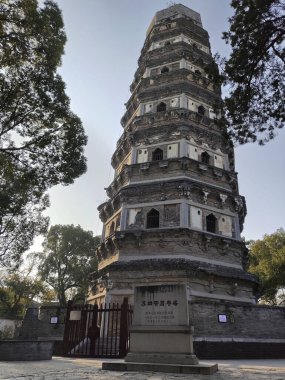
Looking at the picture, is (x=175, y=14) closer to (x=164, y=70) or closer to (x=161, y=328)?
(x=164, y=70)

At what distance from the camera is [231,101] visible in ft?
27.0

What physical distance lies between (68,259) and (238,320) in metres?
24.4

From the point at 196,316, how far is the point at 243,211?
7816 mm

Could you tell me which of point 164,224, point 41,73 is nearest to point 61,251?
point 164,224

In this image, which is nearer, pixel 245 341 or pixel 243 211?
pixel 245 341

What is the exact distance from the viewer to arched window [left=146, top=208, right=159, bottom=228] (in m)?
15.3

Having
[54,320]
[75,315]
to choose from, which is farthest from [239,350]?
[54,320]

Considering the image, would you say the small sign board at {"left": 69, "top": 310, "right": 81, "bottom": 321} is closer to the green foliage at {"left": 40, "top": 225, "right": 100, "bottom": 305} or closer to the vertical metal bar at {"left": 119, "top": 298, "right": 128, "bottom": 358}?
the vertical metal bar at {"left": 119, "top": 298, "right": 128, "bottom": 358}

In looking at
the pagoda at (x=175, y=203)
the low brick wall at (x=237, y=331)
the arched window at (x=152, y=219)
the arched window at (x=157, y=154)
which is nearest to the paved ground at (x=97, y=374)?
the low brick wall at (x=237, y=331)

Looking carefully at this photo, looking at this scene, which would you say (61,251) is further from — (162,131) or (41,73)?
(41,73)

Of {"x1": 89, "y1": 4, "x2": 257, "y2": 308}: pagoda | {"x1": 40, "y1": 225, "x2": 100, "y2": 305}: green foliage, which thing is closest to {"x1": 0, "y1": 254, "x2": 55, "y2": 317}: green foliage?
{"x1": 40, "y1": 225, "x2": 100, "y2": 305}: green foliage

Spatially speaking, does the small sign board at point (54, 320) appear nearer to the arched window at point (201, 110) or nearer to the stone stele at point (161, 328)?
the stone stele at point (161, 328)

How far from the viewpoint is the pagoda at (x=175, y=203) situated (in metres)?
13.7

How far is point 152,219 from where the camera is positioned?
15383 millimetres
